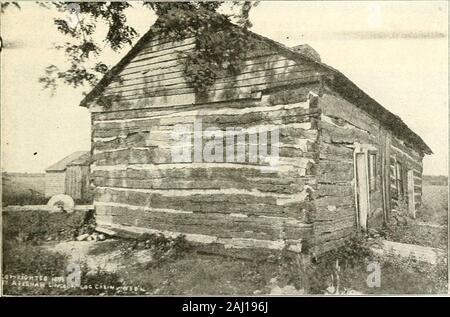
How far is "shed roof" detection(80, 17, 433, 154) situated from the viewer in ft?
16.2

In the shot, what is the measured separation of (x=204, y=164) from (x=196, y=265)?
1.27 m

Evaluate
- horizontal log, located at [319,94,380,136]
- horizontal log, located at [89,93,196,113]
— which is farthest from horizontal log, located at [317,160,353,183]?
horizontal log, located at [89,93,196,113]

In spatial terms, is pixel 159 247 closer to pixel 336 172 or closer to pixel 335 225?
pixel 335 225

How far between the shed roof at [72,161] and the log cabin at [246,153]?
162 millimetres

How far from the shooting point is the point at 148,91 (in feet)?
18.7

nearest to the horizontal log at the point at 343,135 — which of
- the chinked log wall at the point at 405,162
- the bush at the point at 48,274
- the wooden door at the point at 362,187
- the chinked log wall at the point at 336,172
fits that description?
the chinked log wall at the point at 336,172

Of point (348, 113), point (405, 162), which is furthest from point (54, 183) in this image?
point (405, 162)

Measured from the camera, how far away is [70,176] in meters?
5.53

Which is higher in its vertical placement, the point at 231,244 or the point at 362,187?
the point at 362,187

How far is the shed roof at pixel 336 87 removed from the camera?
4.94 m

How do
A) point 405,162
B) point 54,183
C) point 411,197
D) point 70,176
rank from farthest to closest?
point 405,162 < point 411,197 < point 70,176 < point 54,183

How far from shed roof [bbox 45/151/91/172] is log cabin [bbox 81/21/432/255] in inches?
6.4

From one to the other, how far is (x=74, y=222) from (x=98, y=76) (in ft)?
6.51
